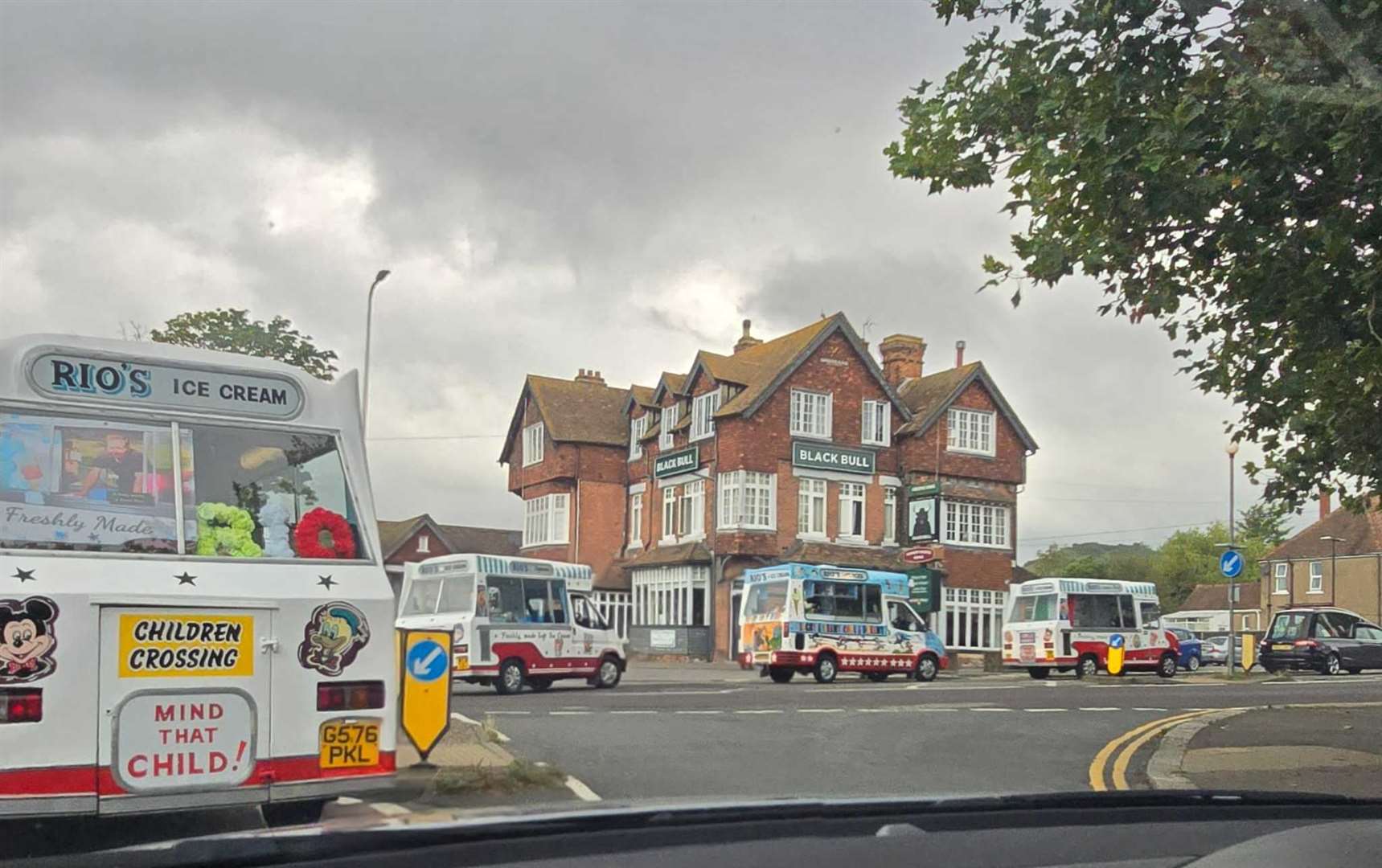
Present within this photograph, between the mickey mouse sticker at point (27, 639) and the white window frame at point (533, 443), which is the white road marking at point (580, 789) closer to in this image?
the mickey mouse sticker at point (27, 639)

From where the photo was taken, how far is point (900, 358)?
167 feet

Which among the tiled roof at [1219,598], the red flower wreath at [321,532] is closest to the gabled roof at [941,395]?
the red flower wreath at [321,532]

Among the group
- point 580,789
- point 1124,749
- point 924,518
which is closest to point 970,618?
point 924,518

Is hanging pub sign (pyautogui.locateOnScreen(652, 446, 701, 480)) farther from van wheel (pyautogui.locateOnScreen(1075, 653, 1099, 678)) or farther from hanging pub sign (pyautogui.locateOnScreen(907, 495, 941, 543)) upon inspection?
van wheel (pyautogui.locateOnScreen(1075, 653, 1099, 678))

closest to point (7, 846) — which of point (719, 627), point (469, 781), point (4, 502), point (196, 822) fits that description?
Result: point (196, 822)

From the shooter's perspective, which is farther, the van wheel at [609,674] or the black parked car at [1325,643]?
the black parked car at [1325,643]

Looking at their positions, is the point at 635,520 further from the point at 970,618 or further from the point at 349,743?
the point at 349,743

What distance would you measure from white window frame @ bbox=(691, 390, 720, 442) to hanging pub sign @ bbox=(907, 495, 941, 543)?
23.0ft

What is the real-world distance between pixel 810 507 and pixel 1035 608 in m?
12.3

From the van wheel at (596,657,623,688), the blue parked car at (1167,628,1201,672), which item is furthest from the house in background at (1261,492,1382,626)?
the van wheel at (596,657,623,688)

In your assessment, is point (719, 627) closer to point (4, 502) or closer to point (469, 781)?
point (469, 781)

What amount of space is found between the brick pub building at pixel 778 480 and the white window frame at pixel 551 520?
0.07 meters

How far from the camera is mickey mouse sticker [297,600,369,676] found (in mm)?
6895

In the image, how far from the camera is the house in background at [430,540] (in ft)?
217
